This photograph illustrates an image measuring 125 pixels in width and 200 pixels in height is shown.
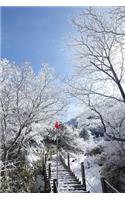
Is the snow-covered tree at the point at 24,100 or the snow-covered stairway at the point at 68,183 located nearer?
the snow-covered stairway at the point at 68,183

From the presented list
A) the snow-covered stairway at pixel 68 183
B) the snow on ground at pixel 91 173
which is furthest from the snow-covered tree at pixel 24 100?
the snow on ground at pixel 91 173

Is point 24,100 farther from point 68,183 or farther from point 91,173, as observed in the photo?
point 91,173

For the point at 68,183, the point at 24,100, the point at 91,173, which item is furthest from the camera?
the point at 91,173

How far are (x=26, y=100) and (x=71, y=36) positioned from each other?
1.65 metres

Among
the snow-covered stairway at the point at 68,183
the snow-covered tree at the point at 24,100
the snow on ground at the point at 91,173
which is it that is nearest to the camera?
the snow-covered stairway at the point at 68,183

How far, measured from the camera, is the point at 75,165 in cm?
831

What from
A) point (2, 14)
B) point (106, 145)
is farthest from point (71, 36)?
point (106, 145)

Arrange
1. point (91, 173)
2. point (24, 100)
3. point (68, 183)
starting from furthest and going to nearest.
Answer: point (91, 173) < point (24, 100) < point (68, 183)

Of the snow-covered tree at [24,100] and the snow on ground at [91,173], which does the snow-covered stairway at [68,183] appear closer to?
the snow on ground at [91,173]

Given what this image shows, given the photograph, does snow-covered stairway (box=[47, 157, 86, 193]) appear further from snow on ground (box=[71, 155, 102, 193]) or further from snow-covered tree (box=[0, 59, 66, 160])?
snow-covered tree (box=[0, 59, 66, 160])

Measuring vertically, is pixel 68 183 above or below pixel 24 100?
below

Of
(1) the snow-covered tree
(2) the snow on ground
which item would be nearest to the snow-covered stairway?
(2) the snow on ground

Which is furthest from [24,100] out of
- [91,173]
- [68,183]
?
[91,173]
